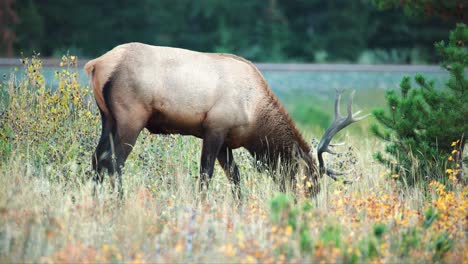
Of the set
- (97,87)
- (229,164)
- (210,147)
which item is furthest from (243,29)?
(97,87)

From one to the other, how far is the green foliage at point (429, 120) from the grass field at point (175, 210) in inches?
9.3

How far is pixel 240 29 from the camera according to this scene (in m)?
32.4

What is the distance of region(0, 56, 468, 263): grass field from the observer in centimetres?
564

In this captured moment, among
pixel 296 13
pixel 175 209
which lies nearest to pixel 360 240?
pixel 175 209

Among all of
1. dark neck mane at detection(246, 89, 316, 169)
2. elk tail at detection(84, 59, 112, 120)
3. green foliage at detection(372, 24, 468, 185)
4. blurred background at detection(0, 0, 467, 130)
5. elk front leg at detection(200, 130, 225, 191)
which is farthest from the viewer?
blurred background at detection(0, 0, 467, 130)

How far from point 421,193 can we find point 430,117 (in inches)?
31.9

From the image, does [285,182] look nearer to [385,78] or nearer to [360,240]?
[360,240]

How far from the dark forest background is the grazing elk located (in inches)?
875

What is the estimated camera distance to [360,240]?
19.5ft

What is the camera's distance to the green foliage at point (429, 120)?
8.12 metres

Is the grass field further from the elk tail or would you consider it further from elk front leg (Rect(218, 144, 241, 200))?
the elk tail

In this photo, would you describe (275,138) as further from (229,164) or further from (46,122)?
(46,122)

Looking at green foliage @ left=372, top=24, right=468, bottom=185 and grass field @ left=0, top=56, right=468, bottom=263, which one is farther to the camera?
green foliage @ left=372, top=24, right=468, bottom=185

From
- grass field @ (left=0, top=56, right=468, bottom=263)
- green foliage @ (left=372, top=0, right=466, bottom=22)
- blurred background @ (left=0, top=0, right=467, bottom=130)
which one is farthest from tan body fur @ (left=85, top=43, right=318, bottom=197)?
blurred background @ (left=0, top=0, right=467, bottom=130)
